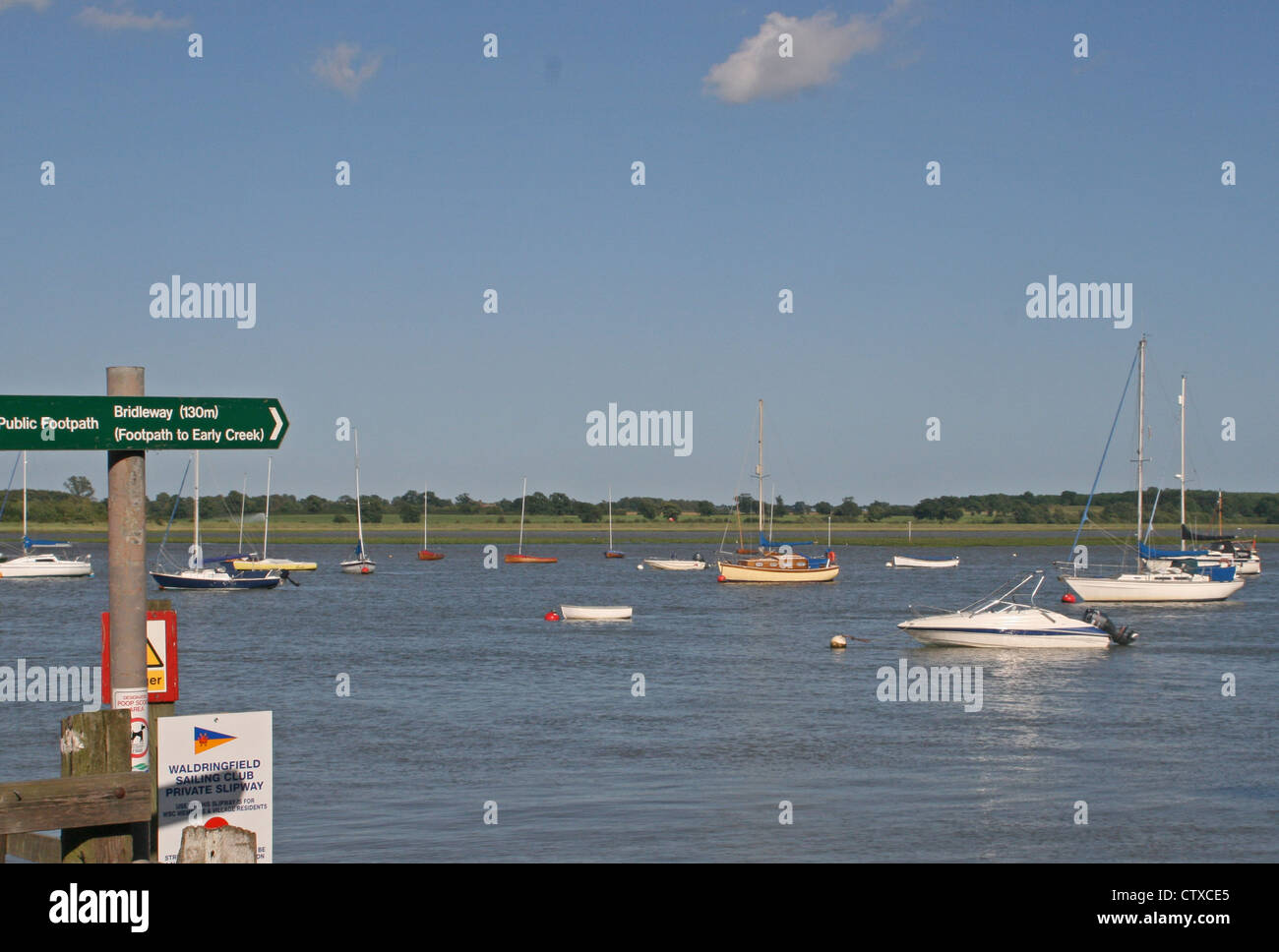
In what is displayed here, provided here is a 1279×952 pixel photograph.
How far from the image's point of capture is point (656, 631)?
2518 inches

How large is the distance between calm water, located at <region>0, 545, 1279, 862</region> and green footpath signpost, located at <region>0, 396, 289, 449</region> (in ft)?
41.5

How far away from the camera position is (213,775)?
7430 millimetres

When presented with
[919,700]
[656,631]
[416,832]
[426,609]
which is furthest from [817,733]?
[426,609]

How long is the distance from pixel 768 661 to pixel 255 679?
19.1 meters

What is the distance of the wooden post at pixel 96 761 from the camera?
674 cm

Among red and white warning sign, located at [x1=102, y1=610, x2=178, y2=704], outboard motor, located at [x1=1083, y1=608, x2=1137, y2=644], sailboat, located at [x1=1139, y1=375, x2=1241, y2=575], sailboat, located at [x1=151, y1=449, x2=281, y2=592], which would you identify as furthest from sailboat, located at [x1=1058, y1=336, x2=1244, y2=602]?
red and white warning sign, located at [x1=102, y1=610, x2=178, y2=704]

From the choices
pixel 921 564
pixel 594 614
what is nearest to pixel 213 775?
pixel 594 614

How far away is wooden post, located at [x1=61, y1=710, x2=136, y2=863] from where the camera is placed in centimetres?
674

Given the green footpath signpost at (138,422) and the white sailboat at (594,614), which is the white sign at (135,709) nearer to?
the green footpath signpost at (138,422)

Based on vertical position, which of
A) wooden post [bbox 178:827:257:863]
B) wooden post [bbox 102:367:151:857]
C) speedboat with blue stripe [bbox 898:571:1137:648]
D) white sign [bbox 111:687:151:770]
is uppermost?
wooden post [bbox 102:367:151:857]

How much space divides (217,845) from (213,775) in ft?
1.28

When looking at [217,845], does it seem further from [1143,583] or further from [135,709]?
[1143,583]

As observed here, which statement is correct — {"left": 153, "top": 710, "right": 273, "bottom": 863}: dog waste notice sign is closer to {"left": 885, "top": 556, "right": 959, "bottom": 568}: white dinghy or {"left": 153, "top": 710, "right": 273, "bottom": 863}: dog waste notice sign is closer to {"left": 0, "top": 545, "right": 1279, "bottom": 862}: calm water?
{"left": 0, "top": 545, "right": 1279, "bottom": 862}: calm water
